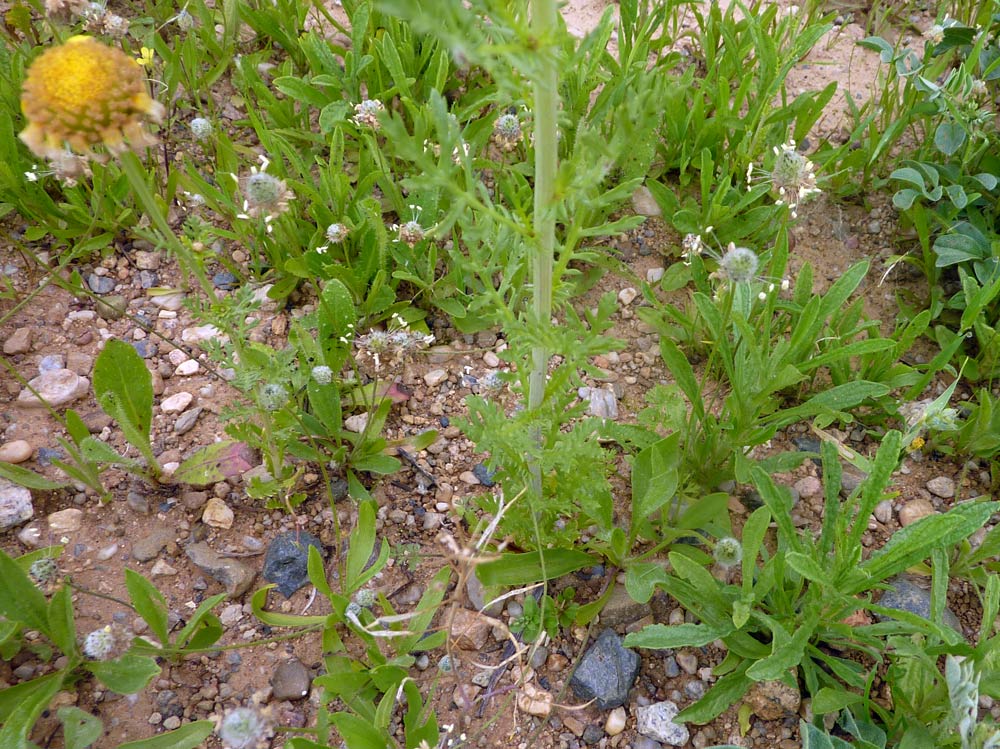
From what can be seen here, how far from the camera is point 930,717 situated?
2070mm

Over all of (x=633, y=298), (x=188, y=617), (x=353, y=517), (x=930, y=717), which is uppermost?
(x=633, y=298)

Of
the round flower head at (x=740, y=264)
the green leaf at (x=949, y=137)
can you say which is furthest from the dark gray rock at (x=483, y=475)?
the green leaf at (x=949, y=137)

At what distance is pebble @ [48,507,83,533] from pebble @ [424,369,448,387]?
3.97ft

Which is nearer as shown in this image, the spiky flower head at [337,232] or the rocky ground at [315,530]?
the rocky ground at [315,530]

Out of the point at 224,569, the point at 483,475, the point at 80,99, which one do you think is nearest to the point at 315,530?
the point at 224,569

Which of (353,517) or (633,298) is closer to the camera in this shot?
(353,517)

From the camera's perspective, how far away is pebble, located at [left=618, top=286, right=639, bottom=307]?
121 inches

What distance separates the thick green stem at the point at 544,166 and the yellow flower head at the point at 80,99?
85cm

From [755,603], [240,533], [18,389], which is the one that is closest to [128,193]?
[18,389]

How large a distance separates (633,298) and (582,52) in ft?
5.63

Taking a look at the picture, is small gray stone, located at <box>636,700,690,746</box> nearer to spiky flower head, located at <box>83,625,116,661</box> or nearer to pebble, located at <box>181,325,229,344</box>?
spiky flower head, located at <box>83,625,116,661</box>

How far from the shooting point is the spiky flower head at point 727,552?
226 cm

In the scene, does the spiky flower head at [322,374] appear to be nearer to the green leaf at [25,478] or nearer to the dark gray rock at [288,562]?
the dark gray rock at [288,562]

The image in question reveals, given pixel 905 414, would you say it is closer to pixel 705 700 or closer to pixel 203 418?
pixel 705 700
